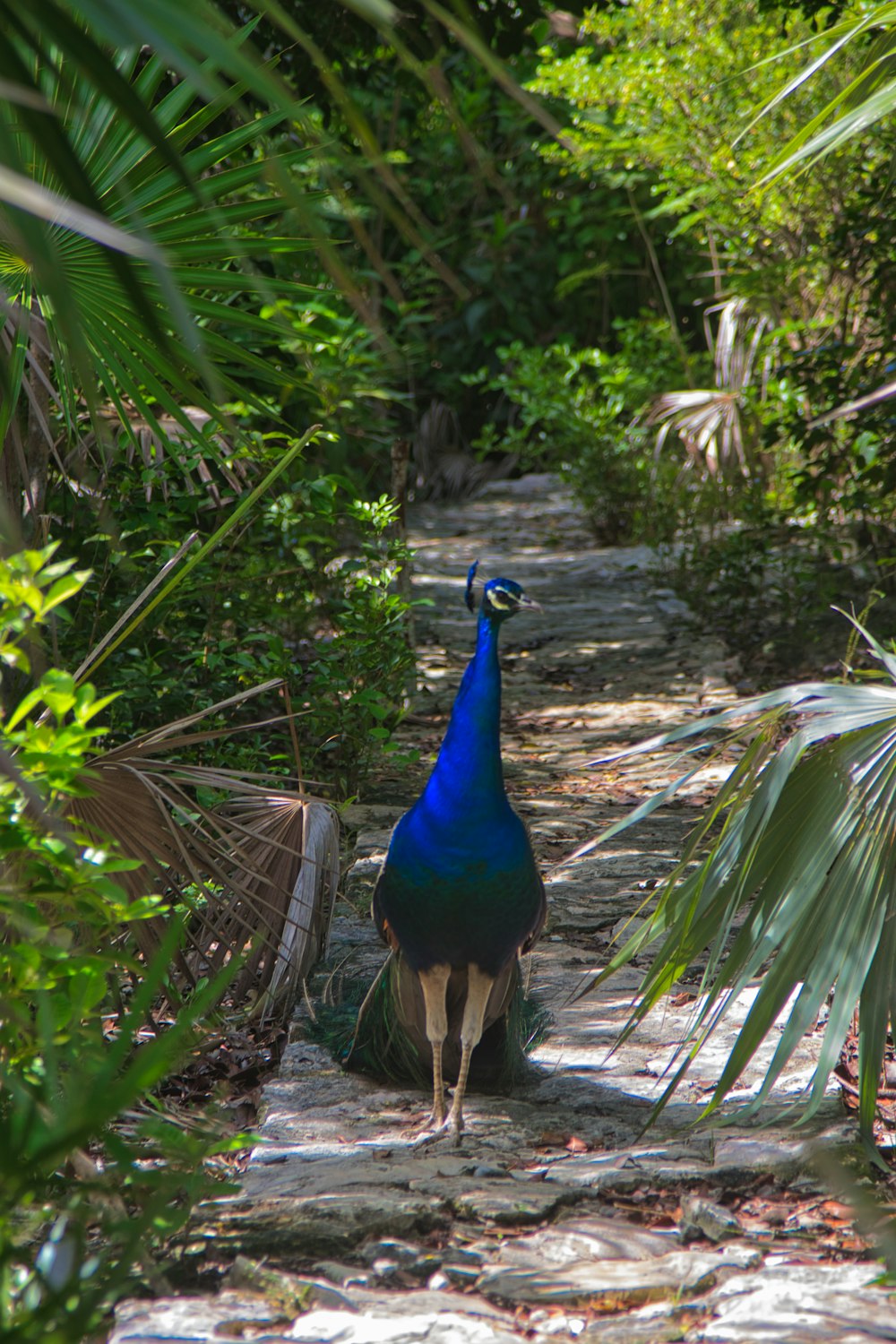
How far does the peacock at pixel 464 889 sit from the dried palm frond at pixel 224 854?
319 millimetres

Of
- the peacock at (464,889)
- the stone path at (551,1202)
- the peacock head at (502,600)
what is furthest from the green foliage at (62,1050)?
the peacock head at (502,600)

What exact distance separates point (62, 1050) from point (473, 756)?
1482 millimetres

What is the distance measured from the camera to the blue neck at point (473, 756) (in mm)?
3043

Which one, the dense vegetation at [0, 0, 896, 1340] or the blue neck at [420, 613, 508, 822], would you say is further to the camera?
the blue neck at [420, 613, 508, 822]

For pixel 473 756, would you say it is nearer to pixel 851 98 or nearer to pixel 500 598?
pixel 500 598

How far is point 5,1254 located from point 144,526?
3.52 metres

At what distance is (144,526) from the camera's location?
4.61 m

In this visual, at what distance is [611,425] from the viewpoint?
964 cm

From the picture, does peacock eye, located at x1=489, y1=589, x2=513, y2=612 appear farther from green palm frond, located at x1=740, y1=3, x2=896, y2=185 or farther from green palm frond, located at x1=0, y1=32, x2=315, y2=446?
green palm frond, located at x1=740, y1=3, x2=896, y2=185

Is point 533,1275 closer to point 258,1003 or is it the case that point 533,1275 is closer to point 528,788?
point 258,1003

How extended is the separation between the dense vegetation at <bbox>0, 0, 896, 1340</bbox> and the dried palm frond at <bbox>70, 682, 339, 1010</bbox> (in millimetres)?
34

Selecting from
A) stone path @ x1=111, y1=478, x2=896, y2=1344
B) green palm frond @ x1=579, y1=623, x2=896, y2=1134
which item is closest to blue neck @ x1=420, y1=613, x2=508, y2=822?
green palm frond @ x1=579, y1=623, x2=896, y2=1134

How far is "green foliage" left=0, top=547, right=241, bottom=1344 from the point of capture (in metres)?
1.42

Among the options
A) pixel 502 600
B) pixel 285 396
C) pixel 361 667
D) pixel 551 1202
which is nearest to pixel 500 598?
pixel 502 600
